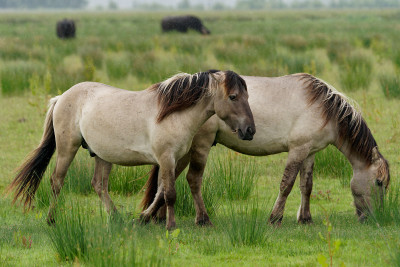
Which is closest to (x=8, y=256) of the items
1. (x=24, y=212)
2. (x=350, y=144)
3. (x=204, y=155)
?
(x=24, y=212)

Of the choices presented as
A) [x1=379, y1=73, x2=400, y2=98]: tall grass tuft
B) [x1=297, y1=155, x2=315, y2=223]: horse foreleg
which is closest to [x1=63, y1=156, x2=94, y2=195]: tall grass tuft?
[x1=297, y1=155, x2=315, y2=223]: horse foreleg

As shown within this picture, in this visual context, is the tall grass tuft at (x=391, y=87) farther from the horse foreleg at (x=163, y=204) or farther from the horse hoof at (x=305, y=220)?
the horse foreleg at (x=163, y=204)

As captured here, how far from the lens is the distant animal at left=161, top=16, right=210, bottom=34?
40.3 meters

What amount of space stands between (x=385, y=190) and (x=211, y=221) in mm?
1778

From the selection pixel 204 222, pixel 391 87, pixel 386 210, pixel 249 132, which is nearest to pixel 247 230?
pixel 249 132

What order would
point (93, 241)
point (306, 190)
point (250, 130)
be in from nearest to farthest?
point (93, 241) → point (250, 130) → point (306, 190)

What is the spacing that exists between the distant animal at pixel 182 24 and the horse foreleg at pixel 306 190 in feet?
109

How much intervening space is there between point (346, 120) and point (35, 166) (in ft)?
10.5

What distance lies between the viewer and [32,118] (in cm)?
1277

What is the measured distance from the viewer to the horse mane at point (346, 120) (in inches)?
253

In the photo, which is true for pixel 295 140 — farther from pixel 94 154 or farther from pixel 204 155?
pixel 94 154

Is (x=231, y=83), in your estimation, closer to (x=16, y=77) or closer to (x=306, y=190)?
(x=306, y=190)

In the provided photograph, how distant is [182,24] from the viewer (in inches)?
1628

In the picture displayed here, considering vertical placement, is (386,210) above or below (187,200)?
above
